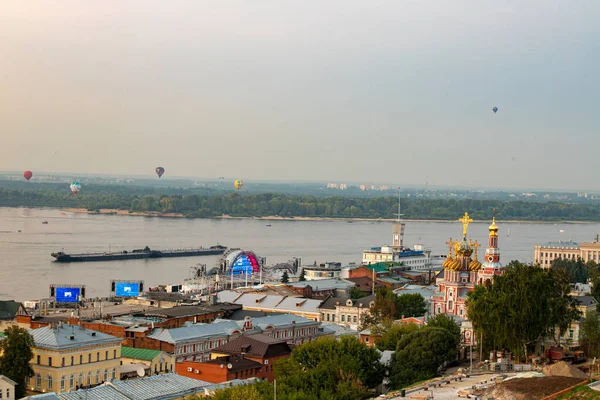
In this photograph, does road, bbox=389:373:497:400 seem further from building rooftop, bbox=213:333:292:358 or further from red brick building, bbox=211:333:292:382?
building rooftop, bbox=213:333:292:358

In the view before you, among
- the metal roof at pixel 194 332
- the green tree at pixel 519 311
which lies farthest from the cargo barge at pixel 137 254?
the green tree at pixel 519 311

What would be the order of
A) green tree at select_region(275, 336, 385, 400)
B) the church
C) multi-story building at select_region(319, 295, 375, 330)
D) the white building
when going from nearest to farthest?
the white building < green tree at select_region(275, 336, 385, 400) < the church < multi-story building at select_region(319, 295, 375, 330)

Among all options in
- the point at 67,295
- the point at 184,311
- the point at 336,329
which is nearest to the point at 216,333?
the point at 184,311

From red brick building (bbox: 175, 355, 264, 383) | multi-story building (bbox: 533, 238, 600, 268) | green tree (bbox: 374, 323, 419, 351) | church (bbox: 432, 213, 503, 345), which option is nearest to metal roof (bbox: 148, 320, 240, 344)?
red brick building (bbox: 175, 355, 264, 383)

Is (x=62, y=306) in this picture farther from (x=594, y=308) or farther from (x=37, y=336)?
(x=594, y=308)

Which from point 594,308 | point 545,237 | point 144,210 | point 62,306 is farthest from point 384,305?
point 144,210

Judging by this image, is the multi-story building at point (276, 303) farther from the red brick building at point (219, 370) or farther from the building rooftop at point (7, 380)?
the building rooftop at point (7, 380)
